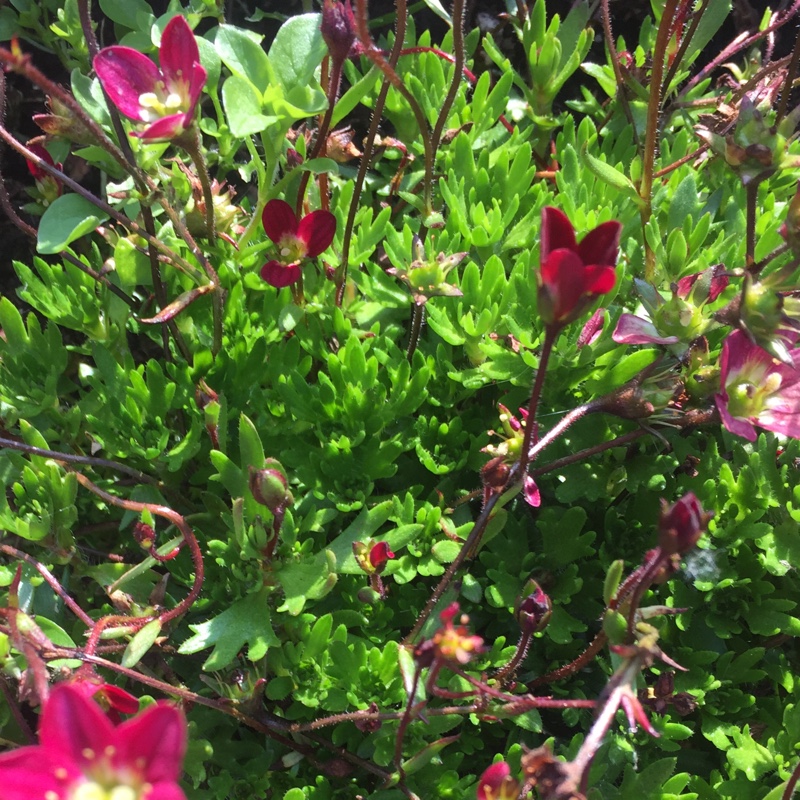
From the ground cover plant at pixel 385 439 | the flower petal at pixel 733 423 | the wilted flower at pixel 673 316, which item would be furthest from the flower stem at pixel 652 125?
the flower petal at pixel 733 423

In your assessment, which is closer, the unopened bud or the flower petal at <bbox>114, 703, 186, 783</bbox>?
the flower petal at <bbox>114, 703, 186, 783</bbox>

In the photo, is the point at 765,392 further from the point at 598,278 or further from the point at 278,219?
the point at 278,219

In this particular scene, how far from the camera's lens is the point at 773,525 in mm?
1277

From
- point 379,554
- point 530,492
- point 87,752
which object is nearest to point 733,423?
point 530,492

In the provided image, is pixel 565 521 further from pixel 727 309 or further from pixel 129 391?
pixel 129 391

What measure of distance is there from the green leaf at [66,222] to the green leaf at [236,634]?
545mm

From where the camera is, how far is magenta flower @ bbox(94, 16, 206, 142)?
3.39ft

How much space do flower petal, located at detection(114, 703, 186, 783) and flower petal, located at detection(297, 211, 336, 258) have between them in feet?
2.42

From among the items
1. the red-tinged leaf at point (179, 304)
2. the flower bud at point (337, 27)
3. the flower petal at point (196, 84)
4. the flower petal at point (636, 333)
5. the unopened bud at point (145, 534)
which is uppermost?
the flower bud at point (337, 27)

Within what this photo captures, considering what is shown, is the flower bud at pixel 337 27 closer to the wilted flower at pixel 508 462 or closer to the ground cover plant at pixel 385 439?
the ground cover plant at pixel 385 439

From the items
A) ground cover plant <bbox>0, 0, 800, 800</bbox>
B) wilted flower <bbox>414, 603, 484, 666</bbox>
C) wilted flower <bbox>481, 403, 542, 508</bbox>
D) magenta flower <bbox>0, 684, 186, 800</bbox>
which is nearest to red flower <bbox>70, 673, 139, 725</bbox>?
ground cover plant <bbox>0, 0, 800, 800</bbox>

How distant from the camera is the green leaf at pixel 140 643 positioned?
3.22 feet

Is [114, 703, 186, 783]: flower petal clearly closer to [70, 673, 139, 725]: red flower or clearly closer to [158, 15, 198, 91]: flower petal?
[70, 673, 139, 725]: red flower

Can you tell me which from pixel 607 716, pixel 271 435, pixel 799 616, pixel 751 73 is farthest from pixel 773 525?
pixel 751 73
